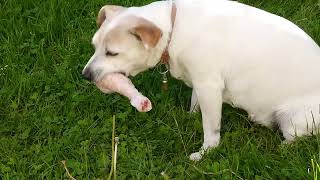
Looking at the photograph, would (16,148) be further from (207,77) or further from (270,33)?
(270,33)

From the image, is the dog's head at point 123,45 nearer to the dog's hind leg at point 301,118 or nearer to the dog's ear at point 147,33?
the dog's ear at point 147,33

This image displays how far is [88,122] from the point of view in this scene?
4.58 metres

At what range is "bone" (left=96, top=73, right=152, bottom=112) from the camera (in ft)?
13.6

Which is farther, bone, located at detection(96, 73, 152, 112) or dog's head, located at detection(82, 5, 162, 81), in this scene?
bone, located at detection(96, 73, 152, 112)

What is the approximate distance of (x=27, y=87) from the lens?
4.92 meters

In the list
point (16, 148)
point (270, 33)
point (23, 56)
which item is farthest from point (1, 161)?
point (270, 33)

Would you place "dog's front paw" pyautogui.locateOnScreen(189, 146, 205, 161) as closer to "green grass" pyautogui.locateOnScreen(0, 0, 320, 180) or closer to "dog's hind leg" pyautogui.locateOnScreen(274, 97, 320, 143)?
"green grass" pyautogui.locateOnScreen(0, 0, 320, 180)

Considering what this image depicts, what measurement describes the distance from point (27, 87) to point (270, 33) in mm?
1805

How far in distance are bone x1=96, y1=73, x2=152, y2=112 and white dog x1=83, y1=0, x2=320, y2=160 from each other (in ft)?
0.13

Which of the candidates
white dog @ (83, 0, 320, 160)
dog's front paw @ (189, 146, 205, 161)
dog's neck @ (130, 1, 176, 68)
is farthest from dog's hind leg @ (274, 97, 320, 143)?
dog's neck @ (130, 1, 176, 68)

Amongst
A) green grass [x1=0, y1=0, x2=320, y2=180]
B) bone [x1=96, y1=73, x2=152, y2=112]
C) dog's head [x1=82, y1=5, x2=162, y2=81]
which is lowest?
green grass [x1=0, y1=0, x2=320, y2=180]

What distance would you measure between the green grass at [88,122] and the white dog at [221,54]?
224 mm

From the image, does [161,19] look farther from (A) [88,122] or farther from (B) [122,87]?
(A) [88,122]

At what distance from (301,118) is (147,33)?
1.06 metres
